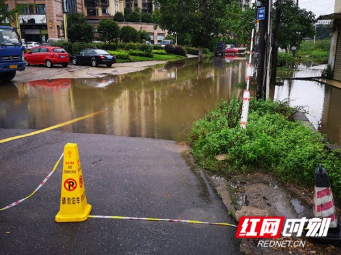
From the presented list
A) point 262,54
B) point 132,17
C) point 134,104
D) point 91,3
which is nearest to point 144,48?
point 134,104

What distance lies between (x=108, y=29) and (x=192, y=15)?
10069 millimetres

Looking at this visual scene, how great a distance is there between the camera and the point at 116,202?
4340 mm

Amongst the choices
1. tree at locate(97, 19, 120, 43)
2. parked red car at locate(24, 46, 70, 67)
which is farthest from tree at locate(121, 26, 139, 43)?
parked red car at locate(24, 46, 70, 67)

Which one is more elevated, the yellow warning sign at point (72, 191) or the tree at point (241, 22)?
the tree at point (241, 22)

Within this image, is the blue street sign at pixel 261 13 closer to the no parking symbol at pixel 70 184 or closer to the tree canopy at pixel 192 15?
the no parking symbol at pixel 70 184

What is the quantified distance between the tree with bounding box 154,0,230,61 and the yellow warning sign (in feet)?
119

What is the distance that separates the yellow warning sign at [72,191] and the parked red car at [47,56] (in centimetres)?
2122

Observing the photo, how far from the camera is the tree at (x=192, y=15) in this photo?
1486 inches

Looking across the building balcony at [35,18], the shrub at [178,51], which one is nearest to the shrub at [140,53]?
the shrub at [178,51]

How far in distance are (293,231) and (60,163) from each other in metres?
3.90

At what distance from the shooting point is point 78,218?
3848mm

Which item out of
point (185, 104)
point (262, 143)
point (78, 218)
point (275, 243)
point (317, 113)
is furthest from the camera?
point (185, 104)

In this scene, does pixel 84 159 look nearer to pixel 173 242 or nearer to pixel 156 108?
pixel 173 242

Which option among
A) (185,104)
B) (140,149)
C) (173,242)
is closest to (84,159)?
(140,149)
